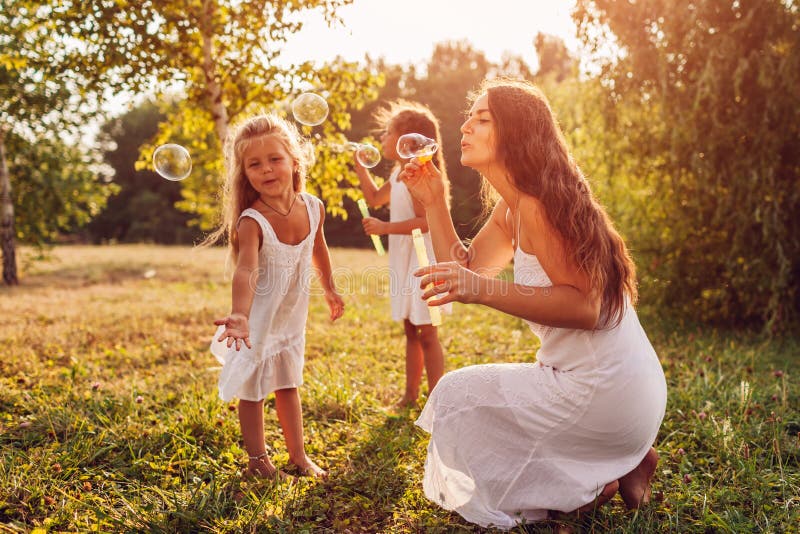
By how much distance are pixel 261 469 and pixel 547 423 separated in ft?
4.72

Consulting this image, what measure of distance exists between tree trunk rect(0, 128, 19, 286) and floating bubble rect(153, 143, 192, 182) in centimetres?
863

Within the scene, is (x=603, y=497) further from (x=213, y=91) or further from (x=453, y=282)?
(x=213, y=91)

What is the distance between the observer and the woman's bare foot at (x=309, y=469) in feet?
9.53

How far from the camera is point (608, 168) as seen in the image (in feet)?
24.0

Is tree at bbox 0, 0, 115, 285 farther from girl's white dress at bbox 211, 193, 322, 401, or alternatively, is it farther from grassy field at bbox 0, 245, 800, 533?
girl's white dress at bbox 211, 193, 322, 401

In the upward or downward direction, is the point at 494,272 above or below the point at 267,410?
above

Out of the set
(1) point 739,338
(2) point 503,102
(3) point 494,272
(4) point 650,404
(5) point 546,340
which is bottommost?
(1) point 739,338

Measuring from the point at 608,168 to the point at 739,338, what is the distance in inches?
98.3

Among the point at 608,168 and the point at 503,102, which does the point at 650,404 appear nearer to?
the point at 503,102

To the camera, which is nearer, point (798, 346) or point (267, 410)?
point (267, 410)

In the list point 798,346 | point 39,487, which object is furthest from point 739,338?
point 39,487

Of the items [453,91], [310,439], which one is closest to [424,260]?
[310,439]

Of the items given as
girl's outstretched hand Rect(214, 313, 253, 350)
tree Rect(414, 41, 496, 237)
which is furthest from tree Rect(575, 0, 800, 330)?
tree Rect(414, 41, 496, 237)

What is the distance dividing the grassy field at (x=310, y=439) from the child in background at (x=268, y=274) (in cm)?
25
